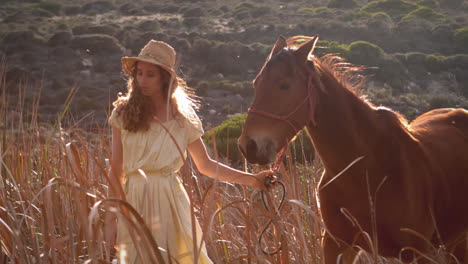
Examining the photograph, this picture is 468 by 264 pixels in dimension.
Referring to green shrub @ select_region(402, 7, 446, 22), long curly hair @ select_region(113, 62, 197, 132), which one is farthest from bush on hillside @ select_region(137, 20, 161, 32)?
long curly hair @ select_region(113, 62, 197, 132)

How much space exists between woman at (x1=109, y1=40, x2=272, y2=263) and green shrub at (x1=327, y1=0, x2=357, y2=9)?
39.0 m

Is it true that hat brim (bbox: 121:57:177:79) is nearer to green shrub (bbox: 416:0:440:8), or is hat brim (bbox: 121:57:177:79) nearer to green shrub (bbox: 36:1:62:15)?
green shrub (bbox: 416:0:440:8)

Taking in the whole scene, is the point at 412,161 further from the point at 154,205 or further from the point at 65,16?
the point at 65,16

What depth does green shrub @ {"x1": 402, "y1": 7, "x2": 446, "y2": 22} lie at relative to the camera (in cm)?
3381

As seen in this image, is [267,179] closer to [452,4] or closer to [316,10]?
[316,10]

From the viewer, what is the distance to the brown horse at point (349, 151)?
2.55 metres

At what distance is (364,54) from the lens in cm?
2505

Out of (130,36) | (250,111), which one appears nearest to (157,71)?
(250,111)

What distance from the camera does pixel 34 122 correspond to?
4031mm

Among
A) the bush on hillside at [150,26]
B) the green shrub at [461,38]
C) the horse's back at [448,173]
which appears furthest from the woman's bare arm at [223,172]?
the bush on hillside at [150,26]

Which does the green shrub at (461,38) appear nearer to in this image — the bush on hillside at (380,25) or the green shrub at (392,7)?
the bush on hillside at (380,25)

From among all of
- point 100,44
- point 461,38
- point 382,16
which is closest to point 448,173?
point 100,44

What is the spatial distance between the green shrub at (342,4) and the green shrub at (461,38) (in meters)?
11.8

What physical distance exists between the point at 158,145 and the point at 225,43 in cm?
2662
